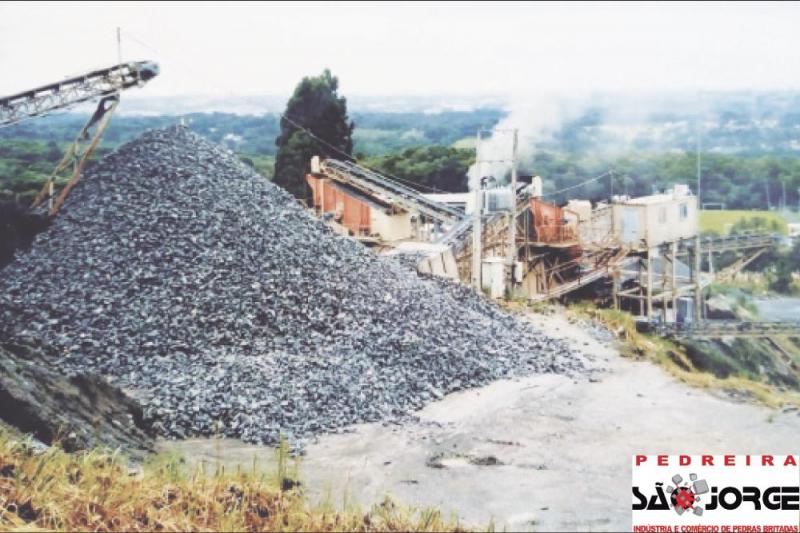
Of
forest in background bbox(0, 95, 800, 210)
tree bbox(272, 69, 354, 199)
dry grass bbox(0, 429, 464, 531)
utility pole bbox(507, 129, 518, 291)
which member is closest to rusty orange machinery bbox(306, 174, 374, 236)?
tree bbox(272, 69, 354, 199)

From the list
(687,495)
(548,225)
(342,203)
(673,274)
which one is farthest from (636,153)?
(687,495)

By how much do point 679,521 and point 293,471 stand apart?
9.99 ft

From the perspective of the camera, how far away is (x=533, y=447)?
22.7ft

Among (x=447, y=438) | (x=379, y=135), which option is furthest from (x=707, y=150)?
(x=447, y=438)

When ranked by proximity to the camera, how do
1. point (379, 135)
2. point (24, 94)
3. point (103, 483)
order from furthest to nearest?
point (379, 135), point (24, 94), point (103, 483)

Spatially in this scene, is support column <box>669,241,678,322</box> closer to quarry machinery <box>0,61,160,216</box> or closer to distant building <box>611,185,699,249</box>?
distant building <box>611,185,699,249</box>

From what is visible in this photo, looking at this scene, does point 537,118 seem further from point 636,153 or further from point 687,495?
point 687,495

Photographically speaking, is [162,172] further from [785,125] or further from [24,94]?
[785,125]

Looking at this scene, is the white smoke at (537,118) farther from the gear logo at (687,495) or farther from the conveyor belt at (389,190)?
the gear logo at (687,495)

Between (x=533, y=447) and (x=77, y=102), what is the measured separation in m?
8.24

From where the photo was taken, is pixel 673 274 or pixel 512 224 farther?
pixel 673 274

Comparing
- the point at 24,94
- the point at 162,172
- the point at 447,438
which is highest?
the point at 24,94


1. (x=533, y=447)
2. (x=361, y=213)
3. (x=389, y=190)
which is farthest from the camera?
(x=389, y=190)

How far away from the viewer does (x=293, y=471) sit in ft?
21.0
